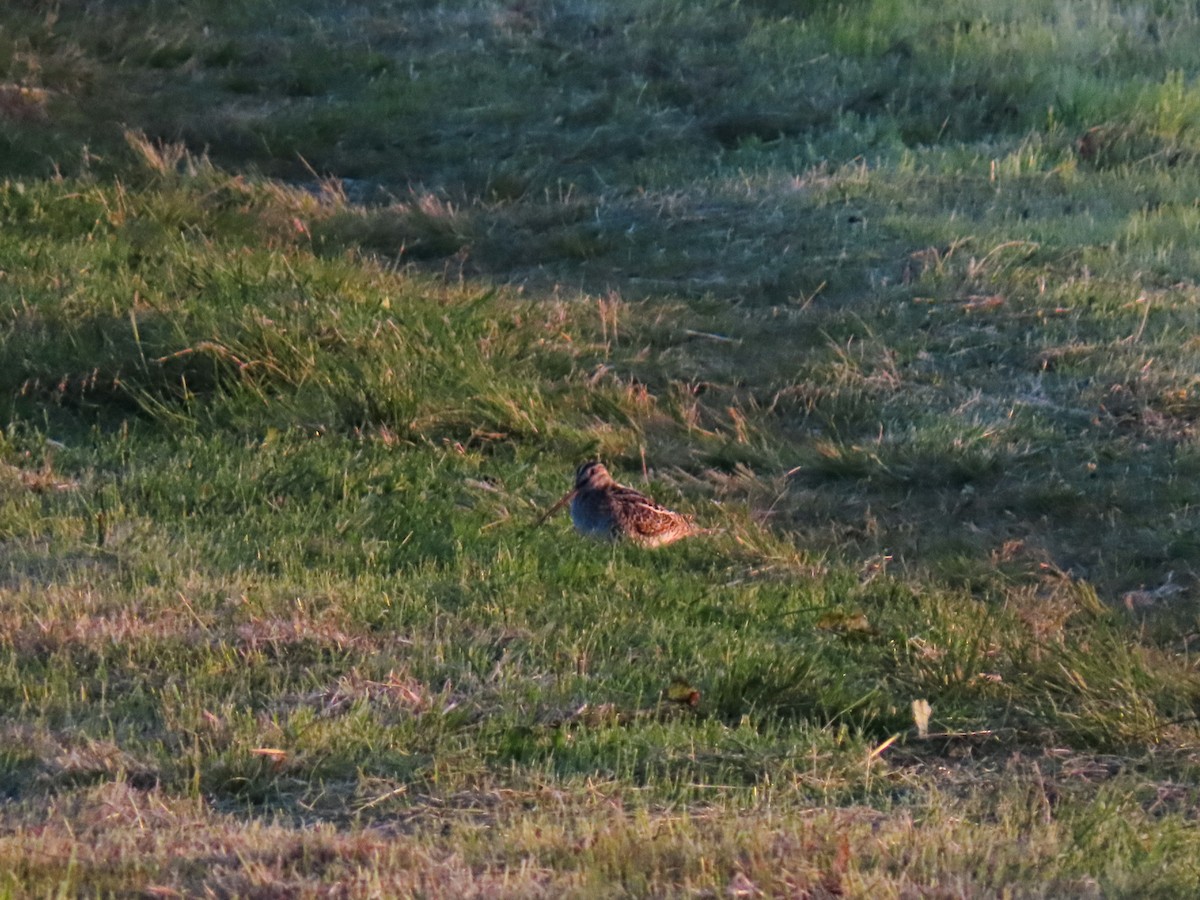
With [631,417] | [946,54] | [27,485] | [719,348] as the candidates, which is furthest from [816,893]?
[946,54]

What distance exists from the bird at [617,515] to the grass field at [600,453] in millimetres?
103

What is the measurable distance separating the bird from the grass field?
0.34ft

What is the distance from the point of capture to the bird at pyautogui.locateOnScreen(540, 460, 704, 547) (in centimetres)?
650

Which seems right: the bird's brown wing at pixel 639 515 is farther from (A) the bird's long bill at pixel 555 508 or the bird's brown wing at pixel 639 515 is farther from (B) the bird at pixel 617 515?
(A) the bird's long bill at pixel 555 508

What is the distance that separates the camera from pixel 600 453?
7.94m

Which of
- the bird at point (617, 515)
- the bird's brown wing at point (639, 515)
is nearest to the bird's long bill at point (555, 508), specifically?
the bird at point (617, 515)

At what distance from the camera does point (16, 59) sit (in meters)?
13.9

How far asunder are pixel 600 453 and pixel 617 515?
58.4 inches

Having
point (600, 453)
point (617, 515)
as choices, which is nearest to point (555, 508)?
point (617, 515)

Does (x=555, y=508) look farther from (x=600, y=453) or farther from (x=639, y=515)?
(x=600, y=453)

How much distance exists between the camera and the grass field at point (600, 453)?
4.11 m

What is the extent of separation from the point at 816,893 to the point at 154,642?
2.42 meters

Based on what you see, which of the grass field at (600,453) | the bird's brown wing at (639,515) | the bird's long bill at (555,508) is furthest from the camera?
the bird's long bill at (555,508)

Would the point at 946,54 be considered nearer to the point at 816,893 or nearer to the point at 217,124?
the point at 217,124
